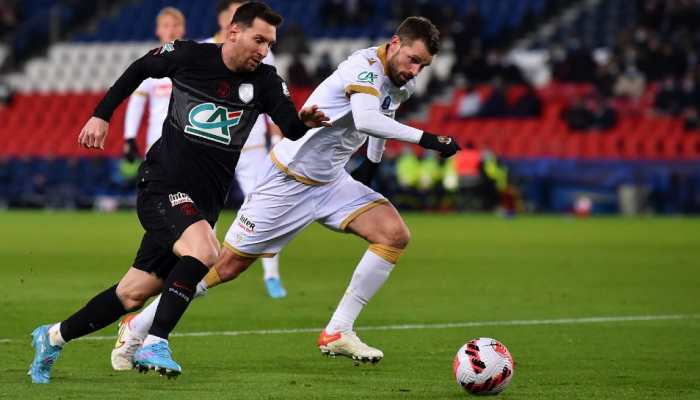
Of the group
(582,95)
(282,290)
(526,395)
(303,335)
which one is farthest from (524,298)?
(582,95)

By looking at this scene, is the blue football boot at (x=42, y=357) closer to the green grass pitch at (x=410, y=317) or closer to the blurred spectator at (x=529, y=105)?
the green grass pitch at (x=410, y=317)

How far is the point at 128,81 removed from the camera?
Answer: 703 centimetres

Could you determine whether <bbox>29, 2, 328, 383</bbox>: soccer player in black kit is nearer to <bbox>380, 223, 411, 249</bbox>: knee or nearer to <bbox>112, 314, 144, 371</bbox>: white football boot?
<bbox>112, 314, 144, 371</bbox>: white football boot

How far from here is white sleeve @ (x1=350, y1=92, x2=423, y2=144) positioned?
7742 mm

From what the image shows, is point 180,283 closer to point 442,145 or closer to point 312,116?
point 312,116

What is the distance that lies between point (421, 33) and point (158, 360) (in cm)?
255

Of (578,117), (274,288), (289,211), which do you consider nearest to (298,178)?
(289,211)

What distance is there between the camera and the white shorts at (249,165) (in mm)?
11750

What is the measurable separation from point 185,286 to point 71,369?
1.22m

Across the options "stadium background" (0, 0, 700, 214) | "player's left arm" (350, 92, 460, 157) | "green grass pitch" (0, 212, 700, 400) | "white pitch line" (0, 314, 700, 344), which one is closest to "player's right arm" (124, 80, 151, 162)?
"green grass pitch" (0, 212, 700, 400)

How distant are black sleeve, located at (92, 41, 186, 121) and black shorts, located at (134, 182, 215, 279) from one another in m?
0.44

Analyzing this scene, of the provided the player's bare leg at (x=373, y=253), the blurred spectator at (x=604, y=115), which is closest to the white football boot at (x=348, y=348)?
the player's bare leg at (x=373, y=253)

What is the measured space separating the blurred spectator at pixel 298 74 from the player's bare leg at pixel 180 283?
25.3m

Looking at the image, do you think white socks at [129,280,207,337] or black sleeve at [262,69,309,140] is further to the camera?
white socks at [129,280,207,337]
